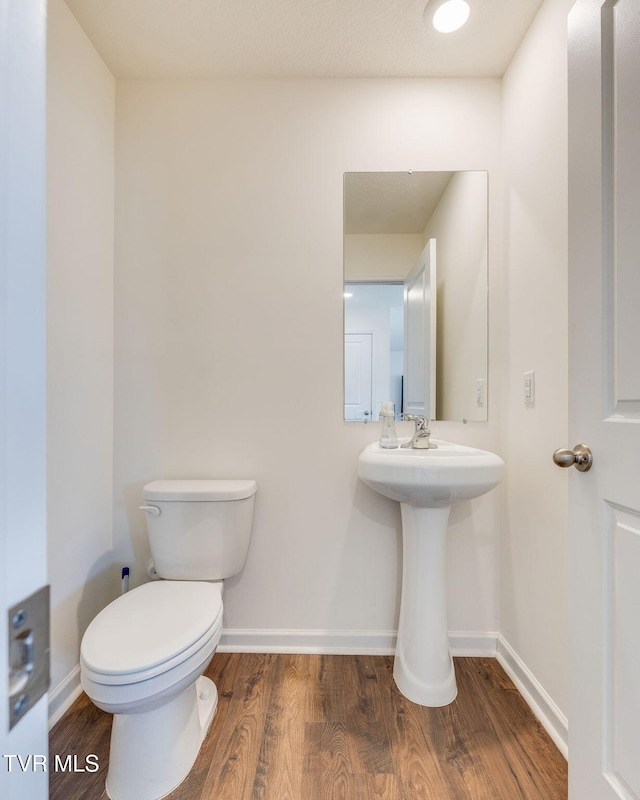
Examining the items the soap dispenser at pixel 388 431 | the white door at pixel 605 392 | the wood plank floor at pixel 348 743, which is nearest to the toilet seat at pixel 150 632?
the wood plank floor at pixel 348 743

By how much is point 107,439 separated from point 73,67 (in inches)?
52.8

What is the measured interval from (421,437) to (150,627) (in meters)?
1.04

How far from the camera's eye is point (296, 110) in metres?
1.59

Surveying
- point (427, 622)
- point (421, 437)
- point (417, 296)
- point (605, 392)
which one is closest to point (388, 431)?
point (421, 437)

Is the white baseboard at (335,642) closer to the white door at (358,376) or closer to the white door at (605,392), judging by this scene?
the white door at (605,392)

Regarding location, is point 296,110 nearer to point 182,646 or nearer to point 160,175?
point 160,175

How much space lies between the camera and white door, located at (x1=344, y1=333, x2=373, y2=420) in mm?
1607

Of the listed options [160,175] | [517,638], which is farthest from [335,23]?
[517,638]

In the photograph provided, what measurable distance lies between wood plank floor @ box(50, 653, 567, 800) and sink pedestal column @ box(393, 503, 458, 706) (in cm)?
5

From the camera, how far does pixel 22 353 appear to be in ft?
0.97

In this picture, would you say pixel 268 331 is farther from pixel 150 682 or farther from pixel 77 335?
pixel 150 682

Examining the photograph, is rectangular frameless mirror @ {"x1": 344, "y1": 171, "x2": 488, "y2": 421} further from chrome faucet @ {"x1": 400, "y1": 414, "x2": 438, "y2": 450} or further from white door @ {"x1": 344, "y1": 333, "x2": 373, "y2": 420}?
chrome faucet @ {"x1": 400, "y1": 414, "x2": 438, "y2": 450}

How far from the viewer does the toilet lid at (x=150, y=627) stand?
953 mm

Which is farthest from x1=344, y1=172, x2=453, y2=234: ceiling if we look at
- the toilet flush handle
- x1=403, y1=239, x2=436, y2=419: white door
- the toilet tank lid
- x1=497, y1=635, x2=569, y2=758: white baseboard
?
x1=497, y1=635, x2=569, y2=758: white baseboard
